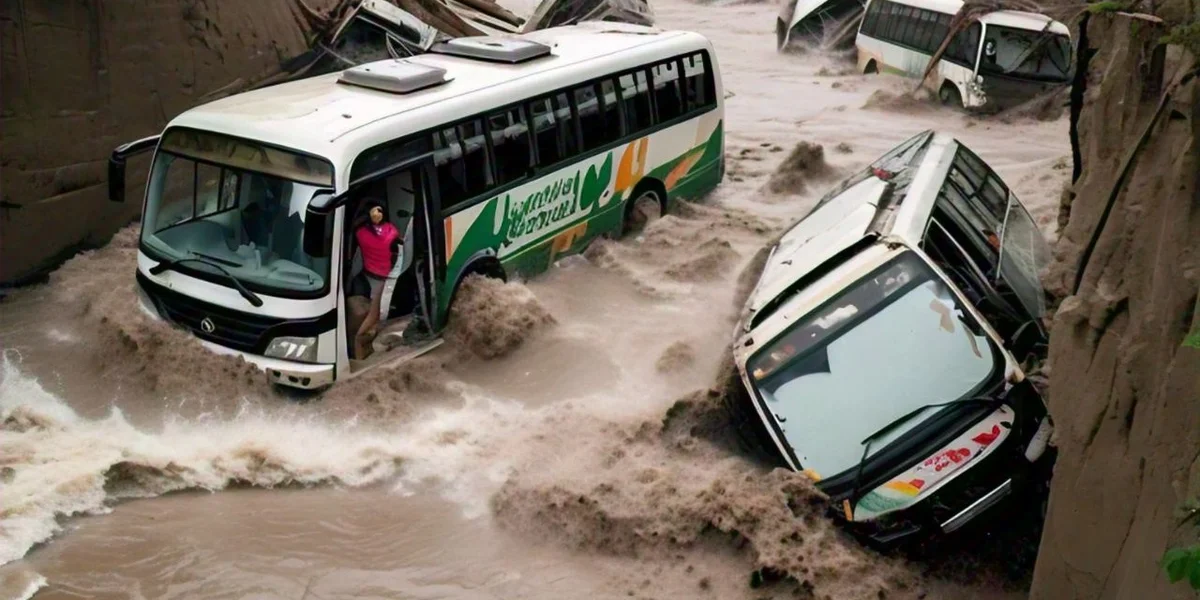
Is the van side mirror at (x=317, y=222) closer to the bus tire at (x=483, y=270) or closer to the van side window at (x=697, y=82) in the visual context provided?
the bus tire at (x=483, y=270)

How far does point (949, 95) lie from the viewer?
20.2 m

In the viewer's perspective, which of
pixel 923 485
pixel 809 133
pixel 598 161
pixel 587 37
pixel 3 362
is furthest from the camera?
pixel 809 133

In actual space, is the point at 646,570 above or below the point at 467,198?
below

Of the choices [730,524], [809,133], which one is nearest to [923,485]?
[730,524]

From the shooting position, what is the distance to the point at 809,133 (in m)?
19.1

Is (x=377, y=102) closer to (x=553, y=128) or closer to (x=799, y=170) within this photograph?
(x=553, y=128)

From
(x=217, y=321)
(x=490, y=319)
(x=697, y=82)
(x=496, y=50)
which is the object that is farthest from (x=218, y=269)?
(x=697, y=82)

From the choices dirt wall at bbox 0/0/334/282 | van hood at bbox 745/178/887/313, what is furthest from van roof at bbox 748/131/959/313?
dirt wall at bbox 0/0/334/282

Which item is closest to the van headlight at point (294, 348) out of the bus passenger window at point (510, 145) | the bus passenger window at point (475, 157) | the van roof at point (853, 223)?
the bus passenger window at point (475, 157)

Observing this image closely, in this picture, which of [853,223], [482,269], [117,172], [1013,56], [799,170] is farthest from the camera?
[1013,56]

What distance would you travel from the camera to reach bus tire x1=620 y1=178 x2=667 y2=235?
1230 centimetres

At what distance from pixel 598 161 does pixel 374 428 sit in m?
4.03

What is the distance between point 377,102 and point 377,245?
1.35m

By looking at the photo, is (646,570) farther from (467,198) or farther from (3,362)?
(3,362)
